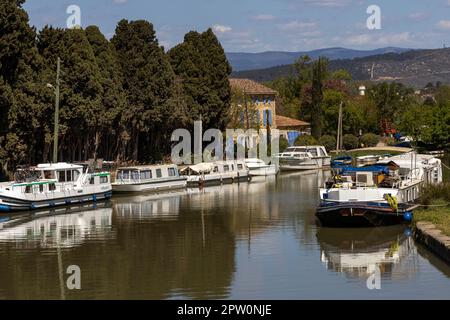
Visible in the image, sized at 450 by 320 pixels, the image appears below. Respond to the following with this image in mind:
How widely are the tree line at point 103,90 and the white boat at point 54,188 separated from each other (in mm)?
3353

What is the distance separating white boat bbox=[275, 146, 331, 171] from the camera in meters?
80.1

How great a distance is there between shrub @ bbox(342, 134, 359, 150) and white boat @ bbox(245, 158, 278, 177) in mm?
26890

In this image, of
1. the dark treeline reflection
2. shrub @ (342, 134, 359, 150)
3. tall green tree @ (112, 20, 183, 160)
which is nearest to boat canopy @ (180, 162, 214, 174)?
tall green tree @ (112, 20, 183, 160)

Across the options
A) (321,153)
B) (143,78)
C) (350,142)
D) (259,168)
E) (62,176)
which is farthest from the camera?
(350,142)

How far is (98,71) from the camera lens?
5816 cm

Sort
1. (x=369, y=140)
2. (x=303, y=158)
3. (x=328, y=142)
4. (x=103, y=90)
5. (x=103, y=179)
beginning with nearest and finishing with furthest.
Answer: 1. (x=103, y=179)
2. (x=103, y=90)
3. (x=303, y=158)
4. (x=328, y=142)
5. (x=369, y=140)

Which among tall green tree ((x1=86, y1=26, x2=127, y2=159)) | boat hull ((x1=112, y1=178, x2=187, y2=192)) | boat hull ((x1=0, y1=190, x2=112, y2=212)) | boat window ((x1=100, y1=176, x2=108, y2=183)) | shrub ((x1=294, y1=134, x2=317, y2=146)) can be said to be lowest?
boat hull ((x1=112, y1=178, x2=187, y2=192))

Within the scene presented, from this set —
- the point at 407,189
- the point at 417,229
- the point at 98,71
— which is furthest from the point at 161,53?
the point at 417,229

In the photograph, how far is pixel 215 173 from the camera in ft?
213

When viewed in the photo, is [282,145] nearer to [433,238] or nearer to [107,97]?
[107,97]

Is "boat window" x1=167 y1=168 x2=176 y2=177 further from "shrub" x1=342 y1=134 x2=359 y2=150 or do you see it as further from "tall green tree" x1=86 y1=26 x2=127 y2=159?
"shrub" x1=342 y1=134 x2=359 y2=150

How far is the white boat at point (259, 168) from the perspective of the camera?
71.9 m

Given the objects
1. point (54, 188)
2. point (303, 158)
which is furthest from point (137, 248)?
point (303, 158)

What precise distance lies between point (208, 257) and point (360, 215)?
756 cm
